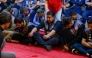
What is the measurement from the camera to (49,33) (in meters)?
3.39

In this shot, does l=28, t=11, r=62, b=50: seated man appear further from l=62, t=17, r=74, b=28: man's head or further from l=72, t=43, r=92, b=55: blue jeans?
l=72, t=43, r=92, b=55: blue jeans

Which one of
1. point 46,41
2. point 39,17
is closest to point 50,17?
point 46,41

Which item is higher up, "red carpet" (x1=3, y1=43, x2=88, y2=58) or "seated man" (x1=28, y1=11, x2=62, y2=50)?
"seated man" (x1=28, y1=11, x2=62, y2=50)

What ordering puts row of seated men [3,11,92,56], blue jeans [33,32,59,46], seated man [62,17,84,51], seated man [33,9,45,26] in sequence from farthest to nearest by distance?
seated man [33,9,45,26]
blue jeans [33,32,59,46]
seated man [62,17,84,51]
row of seated men [3,11,92,56]

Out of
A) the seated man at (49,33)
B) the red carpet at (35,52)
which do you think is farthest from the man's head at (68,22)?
the red carpet at (35,52)

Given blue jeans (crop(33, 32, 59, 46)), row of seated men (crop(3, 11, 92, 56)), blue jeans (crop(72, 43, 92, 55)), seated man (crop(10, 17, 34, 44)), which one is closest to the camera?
blue jeans (crop(72, 43, 92, 55))

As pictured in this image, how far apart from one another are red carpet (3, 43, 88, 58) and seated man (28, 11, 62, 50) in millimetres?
107

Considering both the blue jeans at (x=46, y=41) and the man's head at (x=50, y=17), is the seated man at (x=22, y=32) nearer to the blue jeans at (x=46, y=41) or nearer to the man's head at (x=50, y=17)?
the blue jeans at (x=46, y=41)

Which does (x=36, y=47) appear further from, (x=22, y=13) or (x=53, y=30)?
(x=22, y=13)

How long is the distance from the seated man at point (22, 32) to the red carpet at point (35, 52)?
A: 0.42ft

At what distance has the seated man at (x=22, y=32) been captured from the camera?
3473 millimetres

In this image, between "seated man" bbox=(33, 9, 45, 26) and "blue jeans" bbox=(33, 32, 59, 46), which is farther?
"seated man" bbox=(33, 9, 45, 26)

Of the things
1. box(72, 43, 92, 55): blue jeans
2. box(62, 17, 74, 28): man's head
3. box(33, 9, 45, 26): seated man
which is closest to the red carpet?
box(72, 43, 92, 55): blue jeans

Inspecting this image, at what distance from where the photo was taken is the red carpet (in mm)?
2943
